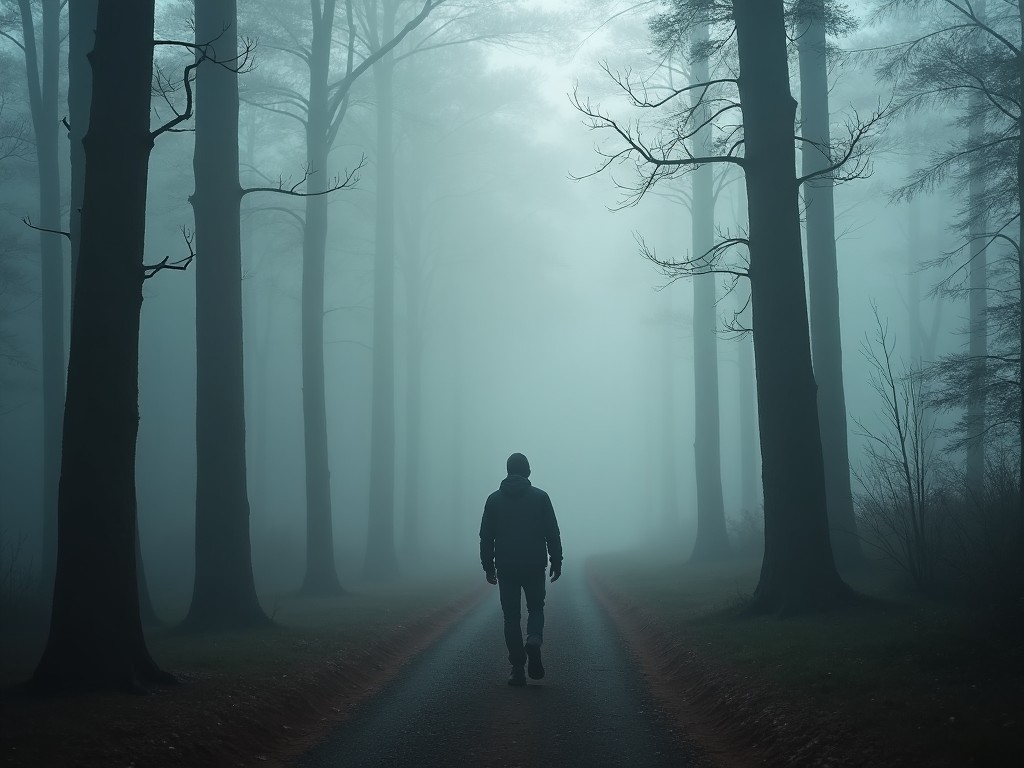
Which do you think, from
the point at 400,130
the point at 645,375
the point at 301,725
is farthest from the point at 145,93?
the point at 645,375

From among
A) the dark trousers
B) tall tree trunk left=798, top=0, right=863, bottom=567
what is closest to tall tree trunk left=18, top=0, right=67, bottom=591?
the dark trousers

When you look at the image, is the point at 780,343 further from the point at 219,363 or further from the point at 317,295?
the point at 317,295

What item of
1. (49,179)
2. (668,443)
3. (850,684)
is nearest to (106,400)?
(850,684)

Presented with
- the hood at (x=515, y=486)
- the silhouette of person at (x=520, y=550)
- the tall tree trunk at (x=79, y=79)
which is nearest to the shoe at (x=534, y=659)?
the silhouette of person at (x=520, y=550)

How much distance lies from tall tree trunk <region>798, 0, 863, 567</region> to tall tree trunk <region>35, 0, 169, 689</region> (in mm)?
11963

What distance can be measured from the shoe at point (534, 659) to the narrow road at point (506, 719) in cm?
12

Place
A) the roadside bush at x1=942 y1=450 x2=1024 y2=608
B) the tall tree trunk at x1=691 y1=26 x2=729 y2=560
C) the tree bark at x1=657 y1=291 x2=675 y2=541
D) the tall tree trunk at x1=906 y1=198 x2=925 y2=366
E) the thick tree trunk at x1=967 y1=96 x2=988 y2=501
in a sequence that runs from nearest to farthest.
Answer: the roadside bush at x1=942 y1=450 x2=1024 y2=608
the thick tree trunk at x1=967 y1=96 x2=988 y2=501
the tall tree trunk at x1=691 y1=26 x2=729 y2=560
the tall tree trunk at x1=906 y1=198 x2=925 y2=366
the tree bark at x1=657 y1=291 x2=675 y2=541

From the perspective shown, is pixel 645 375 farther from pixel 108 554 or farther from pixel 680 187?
pixel 108 554

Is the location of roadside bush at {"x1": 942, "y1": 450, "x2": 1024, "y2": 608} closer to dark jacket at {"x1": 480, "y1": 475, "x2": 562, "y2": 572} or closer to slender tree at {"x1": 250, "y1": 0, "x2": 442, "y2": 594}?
dark jacket at {"x1": 480, "y1": 475, "x2": 562, "y2": 572}

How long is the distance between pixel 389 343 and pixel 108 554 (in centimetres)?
2095

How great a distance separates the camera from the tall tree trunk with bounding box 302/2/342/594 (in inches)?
835

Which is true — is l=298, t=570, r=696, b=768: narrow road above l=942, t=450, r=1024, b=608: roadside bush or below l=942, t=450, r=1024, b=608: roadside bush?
below

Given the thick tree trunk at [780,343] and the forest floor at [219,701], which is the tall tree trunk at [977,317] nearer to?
the thick tree trunk at [780,343]

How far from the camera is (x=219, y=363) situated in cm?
1441
